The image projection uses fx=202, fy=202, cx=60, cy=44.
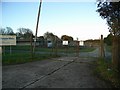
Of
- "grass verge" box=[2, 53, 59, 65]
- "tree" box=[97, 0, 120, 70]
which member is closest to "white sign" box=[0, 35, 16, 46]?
"grass verge" box=[2, 53, 59, 65]

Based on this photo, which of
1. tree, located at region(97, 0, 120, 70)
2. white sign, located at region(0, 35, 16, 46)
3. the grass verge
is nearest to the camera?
tree, located at region(97, 0, 120, 70)

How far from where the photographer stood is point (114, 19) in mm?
13344

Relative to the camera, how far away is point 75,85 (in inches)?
286

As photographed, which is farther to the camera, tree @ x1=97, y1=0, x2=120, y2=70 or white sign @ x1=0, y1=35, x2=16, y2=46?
white sign @ x1=0, y1=35, x2=16, y2=46

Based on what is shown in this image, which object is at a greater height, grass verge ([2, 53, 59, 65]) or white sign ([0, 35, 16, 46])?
white sign ([0, 35, 16, 46])

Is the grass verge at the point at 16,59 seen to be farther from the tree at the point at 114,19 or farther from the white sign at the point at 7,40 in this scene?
the tree at the point at 114,19

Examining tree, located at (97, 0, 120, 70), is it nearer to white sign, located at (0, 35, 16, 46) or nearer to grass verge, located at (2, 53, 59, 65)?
grass verge, located at (2, 53, 59, 65)

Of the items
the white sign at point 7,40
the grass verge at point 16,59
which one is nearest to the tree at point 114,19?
the grass verge at point 16,59

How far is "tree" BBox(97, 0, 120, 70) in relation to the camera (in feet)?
34.8

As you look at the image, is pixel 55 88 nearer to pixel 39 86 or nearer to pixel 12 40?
pixel 39 86

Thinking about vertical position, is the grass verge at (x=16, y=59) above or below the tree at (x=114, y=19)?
below

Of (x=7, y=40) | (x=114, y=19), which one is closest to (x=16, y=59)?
(x=7, y=40)

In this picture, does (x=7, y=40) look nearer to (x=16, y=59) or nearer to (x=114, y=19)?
(x=16, y=59)

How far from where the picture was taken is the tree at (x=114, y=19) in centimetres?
1062
